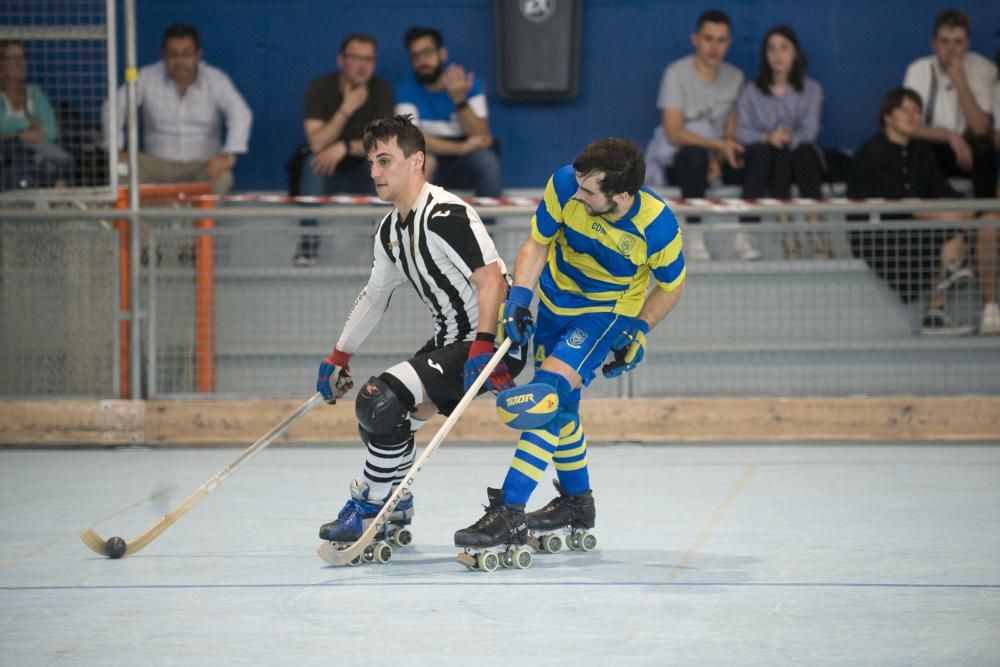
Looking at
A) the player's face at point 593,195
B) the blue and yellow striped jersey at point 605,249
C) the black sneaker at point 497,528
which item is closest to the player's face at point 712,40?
the blue and yellow striped jersey at point 605,249

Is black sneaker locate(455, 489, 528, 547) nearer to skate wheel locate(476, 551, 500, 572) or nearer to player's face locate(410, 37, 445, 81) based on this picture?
skate wheel locate(476, 551, 500, 572)

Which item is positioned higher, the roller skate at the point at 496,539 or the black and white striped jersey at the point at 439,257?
the black and white striped jersey at the point at 439,257

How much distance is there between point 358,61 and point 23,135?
2.20 meters

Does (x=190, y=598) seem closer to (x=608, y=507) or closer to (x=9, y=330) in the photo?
(x=608, y=507)

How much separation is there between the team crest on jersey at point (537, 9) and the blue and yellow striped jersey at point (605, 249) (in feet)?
18.3

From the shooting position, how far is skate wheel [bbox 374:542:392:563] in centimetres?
556

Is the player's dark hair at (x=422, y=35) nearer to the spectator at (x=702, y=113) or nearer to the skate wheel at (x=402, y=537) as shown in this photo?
the spectator at (x=702, y=113)

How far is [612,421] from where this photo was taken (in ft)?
29.1

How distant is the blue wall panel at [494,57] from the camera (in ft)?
37.5

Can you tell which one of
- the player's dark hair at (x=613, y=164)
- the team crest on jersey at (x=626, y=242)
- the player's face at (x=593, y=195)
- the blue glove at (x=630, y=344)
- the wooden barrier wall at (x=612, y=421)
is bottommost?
the wooden barrier wall at (x=612, y=421)

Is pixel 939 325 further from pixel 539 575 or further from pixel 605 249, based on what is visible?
pixel 539 575

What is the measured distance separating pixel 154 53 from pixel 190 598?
292 inches

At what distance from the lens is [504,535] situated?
5387 mm

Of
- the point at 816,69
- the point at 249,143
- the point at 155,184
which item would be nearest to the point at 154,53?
the point at 249,143
